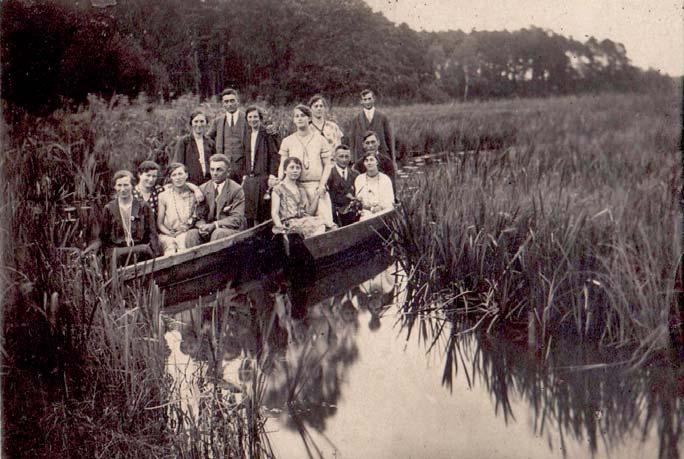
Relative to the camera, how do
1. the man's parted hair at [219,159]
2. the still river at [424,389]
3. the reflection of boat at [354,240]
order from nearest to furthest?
1. the still river at [424,389]
2. the man's parted hair at [219,159]
3. the reflection of boat at [354,240]

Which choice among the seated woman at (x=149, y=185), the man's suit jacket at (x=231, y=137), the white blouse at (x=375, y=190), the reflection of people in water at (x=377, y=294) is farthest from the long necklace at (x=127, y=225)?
the white blouse at (x=375, y=190)

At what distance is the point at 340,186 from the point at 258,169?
653 mm

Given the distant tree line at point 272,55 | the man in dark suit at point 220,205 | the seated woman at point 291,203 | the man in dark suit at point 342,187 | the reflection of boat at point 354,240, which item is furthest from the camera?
the man in dark suit at point 342,187

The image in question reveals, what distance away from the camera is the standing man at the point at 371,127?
159 inches

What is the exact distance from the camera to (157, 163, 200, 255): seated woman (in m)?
3.81

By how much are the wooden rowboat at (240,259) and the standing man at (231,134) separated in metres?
0.50

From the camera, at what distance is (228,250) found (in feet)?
13.3

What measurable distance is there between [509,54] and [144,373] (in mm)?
2558

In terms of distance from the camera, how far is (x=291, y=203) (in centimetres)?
449

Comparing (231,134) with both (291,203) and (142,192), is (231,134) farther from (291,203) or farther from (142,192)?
(142,192)

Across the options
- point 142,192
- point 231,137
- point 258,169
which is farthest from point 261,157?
point 142,192

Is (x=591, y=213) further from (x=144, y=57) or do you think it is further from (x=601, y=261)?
(x=144, y=57)

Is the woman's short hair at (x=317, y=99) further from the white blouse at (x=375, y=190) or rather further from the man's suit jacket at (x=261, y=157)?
the white blouse at (x=375, y=190)

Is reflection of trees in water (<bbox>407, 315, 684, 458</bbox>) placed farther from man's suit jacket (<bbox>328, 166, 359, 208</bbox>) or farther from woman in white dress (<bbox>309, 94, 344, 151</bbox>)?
woman in white dress (<bbox>309, 94, 344, 151</bbox>)
